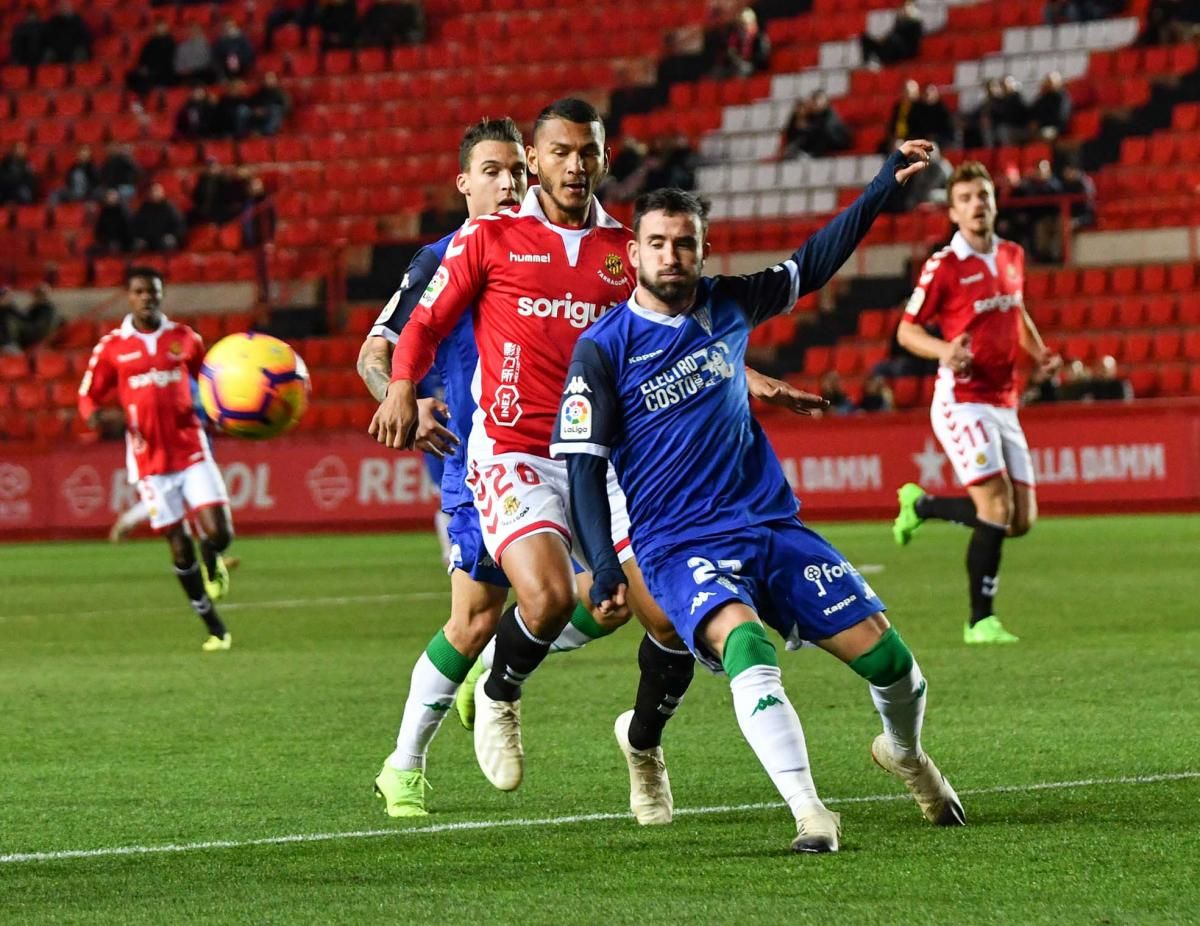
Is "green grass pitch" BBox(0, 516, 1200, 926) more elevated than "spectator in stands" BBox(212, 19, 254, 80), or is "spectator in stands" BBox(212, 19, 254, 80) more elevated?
"spectator in stands" BBox(212, 19, 254, 80)

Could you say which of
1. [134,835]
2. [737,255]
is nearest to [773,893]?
[134,835]

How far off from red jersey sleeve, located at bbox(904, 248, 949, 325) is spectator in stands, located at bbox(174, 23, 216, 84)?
23.9 metres

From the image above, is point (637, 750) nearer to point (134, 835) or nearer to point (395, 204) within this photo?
point (134, 835)

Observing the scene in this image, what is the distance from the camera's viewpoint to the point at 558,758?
319 inches

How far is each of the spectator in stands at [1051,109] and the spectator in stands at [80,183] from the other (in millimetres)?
13638

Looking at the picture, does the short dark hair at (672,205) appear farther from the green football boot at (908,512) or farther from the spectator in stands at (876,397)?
the spectator in stands at (876,397)

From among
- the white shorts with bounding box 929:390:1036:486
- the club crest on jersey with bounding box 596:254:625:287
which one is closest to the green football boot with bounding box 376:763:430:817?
the club crest on jersey with bounding box 596:254:625:287

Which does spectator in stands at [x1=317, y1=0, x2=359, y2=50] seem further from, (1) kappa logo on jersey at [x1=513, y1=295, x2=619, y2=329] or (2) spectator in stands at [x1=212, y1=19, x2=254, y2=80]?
(1) kappa logo on jersey at [x1=513, y1=295, x2=619, y2=329]

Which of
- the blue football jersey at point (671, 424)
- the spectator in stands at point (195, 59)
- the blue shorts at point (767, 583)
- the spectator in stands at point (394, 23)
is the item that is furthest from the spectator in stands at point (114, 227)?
the blue shorts at point (767, 583)

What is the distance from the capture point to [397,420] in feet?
21.1

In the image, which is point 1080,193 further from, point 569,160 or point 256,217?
point 569,160

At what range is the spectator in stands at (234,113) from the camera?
33250 mm

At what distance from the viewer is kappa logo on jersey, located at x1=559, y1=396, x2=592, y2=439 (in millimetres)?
6116

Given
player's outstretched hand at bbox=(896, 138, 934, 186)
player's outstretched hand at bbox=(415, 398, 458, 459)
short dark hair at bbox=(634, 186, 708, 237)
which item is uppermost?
player's outstretched hand at bbox=(896, 138, 934, 186)
